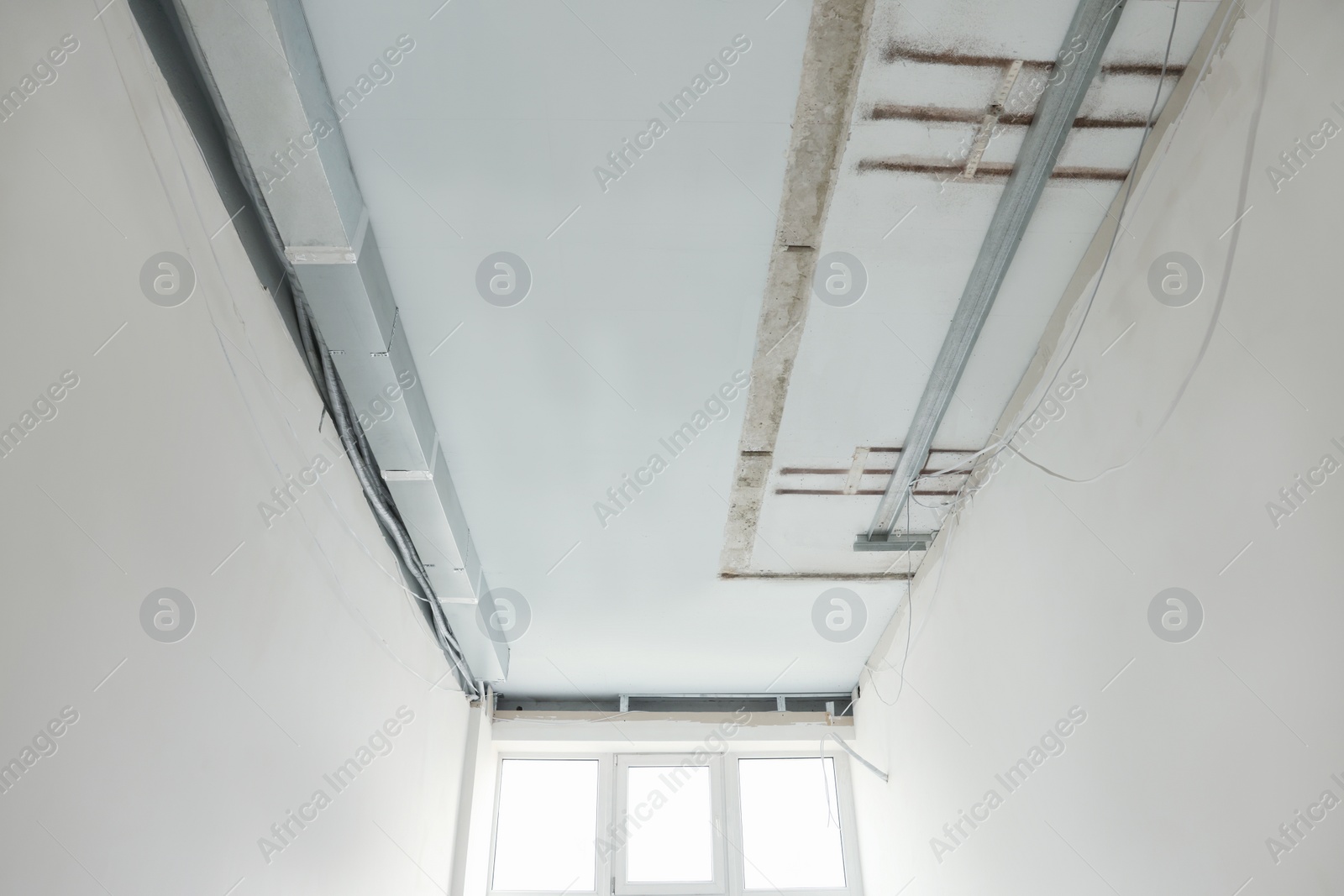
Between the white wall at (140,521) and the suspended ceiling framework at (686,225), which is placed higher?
the suspended ceiling framework at (686,225)

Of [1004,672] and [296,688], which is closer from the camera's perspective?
[296,688]

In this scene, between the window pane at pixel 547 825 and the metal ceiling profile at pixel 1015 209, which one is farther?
the window pane at pixel 547 825

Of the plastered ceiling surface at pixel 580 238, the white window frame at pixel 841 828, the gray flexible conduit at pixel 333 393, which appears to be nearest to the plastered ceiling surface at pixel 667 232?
the plastered ceiling surface at pixel 580 238

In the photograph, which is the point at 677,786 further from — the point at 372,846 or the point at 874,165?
the point at 874,165

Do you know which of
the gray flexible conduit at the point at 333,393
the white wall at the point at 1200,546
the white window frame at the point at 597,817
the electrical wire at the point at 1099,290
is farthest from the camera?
the white window frame at the point at 597,817

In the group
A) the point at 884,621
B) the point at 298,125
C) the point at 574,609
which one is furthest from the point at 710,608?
the point at 298,125

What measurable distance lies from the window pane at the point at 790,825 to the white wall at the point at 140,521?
10.2 ft

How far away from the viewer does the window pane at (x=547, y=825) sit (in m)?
5.09

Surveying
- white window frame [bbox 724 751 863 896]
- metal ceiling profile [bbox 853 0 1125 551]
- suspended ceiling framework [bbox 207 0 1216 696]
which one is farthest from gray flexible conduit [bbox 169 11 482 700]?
white window frame [bbox 724 751 863 896]

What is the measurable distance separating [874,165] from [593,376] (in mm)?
1132

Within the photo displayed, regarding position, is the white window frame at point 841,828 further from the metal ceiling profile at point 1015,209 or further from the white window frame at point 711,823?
the metal ceiling profile at point 1015,209

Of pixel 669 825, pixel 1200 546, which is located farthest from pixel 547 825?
pixel 1200 546

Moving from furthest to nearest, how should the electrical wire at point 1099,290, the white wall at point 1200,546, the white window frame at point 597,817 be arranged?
the white window frame at point 597,817
the electrical wire at point 1099,290
the white wall at point 1200,546

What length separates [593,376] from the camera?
2906 millimetres
